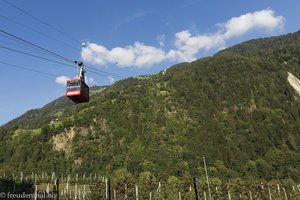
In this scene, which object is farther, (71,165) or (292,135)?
(292,135)

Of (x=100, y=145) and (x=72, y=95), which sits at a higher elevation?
(x=100, y=145)

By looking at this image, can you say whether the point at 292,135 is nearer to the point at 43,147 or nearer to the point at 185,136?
the point at 185,136

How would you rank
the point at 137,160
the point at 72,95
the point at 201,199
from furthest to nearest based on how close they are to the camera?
1. the point at 137,160
2. the point at 201,199
3. the point at 72,95

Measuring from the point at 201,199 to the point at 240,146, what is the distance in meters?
110

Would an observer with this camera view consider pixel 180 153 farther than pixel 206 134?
No

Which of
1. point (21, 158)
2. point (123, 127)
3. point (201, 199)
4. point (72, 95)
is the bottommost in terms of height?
point (201, 199)

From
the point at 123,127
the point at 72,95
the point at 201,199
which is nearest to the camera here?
the point at 72,95

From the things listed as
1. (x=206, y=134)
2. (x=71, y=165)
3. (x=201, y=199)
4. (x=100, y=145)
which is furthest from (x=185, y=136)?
(x=201, y=199)

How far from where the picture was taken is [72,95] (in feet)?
115

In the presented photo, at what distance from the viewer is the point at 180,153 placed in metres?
176

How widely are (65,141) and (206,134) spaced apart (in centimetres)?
7486

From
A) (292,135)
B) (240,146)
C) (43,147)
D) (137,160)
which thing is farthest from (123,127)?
(292,135)

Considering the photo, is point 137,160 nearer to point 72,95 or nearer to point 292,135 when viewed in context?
point 292,135

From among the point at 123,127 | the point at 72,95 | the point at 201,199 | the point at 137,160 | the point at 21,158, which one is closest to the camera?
the point at 72,95
